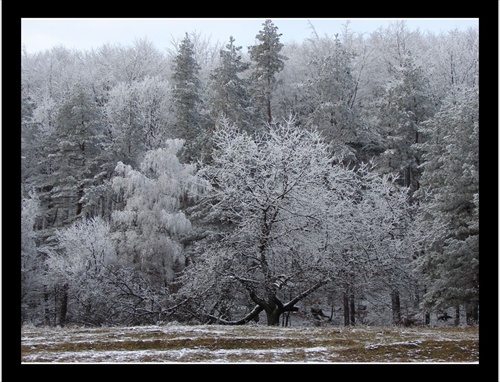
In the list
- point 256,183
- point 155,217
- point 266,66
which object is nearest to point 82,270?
point 155,217

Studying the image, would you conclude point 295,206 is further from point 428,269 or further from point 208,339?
point 208,339

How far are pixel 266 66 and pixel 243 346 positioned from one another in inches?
584

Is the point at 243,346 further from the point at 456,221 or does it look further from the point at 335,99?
the point at 335,99

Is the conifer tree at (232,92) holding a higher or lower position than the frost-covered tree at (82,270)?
higher

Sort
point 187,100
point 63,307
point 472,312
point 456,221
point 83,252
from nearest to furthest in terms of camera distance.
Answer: point 456,221 < point 472,312 < point 83,252 < point 63,307 < point 187,100

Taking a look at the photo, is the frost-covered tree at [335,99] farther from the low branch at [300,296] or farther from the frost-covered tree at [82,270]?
the frost-covered tree at [82,270]

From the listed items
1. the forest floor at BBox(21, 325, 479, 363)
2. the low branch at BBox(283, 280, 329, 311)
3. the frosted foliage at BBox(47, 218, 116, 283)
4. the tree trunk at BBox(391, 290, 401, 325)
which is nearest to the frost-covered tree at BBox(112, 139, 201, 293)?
the frosted foliage at BBox(47, 218, 116, 283)

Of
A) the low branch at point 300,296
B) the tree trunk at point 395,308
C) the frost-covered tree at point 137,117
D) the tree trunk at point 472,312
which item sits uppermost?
the frost-covered tree at point 137,117

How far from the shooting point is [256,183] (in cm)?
1385

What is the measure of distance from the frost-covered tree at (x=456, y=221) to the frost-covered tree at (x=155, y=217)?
7.35m

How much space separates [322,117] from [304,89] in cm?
275

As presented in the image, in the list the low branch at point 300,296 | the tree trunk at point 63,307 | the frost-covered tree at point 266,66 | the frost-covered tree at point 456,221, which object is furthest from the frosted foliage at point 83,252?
the frost-covered tree at point 456,221

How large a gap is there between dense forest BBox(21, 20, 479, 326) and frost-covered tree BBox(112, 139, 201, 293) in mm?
46

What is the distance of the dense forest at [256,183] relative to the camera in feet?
44.9
